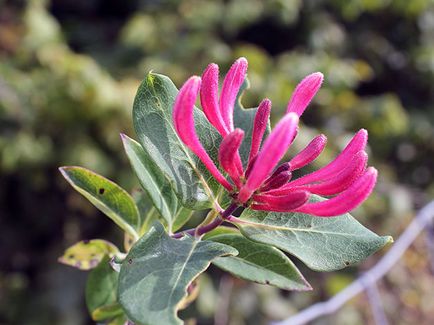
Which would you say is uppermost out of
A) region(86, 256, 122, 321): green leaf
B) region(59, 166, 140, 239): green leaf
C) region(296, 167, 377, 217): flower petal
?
region(296, 167, 377, 217): flower petal

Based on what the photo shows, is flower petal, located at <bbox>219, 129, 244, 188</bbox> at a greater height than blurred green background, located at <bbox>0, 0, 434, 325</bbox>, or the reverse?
flower petal, located at <bbox>219, 129, 244, 188</bbox>

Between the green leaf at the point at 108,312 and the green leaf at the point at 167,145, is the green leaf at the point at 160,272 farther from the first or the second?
the green leaf at the point at 108,312

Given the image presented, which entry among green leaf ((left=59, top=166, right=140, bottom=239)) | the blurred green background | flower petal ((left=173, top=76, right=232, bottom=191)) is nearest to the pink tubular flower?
flower petal ((left=173, top=76, right=232, bottom=191))

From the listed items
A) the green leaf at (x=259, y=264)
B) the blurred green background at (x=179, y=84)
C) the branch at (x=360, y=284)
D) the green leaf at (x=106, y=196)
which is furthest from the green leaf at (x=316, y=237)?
the blurred green background at (x=179, y=84)

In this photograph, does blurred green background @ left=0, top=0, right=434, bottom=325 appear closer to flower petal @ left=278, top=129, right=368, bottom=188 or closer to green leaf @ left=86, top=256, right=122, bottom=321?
green leaf @ left=86, top=256, right=122, bottom=321

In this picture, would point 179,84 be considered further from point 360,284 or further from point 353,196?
point 353,196

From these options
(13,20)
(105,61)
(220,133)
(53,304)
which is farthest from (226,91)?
(13,20)

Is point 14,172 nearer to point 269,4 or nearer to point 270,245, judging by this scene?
point 269,4

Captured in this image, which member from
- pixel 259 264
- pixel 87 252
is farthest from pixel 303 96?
pixel 87 252
